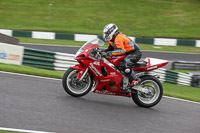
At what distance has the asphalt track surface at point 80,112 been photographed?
5.12 meters

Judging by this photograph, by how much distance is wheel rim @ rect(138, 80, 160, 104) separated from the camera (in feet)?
22.9

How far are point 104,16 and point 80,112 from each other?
1824 cm

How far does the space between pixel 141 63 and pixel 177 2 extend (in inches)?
855

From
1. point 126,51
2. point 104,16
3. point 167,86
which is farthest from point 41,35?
point 126,51

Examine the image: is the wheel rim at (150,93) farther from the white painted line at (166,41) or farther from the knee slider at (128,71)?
the white painted line at (166,41)

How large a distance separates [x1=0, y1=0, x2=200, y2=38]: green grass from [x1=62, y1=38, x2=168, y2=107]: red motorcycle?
13.9 metres

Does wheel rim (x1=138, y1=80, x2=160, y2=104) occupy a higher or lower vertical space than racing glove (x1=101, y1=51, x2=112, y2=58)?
lower

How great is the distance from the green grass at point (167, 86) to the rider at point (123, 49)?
2.31m

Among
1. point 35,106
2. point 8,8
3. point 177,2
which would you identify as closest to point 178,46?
point 177,2

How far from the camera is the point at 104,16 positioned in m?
23.5

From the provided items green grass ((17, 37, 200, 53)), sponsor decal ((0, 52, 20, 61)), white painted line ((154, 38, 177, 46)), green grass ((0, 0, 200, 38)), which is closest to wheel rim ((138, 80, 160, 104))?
sponsor decal ((0, 52, 20, 61))

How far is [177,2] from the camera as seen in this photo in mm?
27203

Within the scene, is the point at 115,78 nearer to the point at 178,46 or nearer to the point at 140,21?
the point at 178,46

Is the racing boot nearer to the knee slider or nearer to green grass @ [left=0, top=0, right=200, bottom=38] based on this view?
the knee slider
